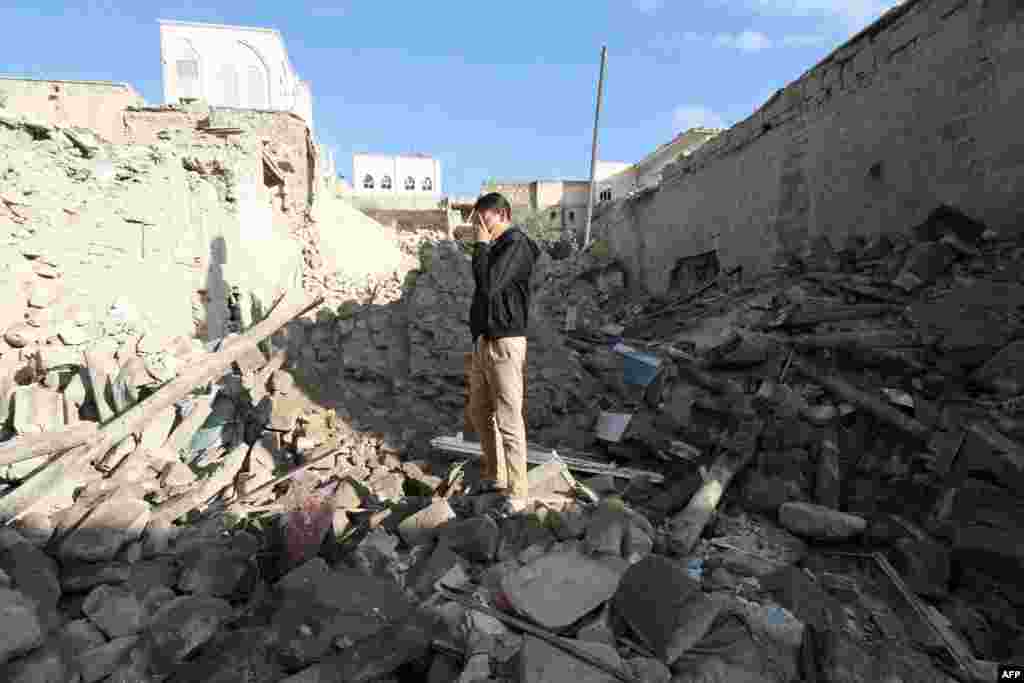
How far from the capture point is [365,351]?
5414 mm

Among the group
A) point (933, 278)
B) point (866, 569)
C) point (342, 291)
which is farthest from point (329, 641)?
point (342, 291)

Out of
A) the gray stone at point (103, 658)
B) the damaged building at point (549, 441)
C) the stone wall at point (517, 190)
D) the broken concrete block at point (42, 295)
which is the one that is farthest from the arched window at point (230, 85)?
the gray stone at point (103, 658)

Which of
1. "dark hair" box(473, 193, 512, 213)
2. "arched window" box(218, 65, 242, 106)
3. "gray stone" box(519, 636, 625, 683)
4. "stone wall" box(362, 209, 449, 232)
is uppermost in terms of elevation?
"arched window" box(218, 65, 242, 106)

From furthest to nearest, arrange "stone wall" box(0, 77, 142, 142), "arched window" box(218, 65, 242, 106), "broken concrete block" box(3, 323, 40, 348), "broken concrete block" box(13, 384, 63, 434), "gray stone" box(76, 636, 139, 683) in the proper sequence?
Result: "arched window" box(218, 65, 242, 106)
"stone wall" box(0, 77, 142, 142)
"broken concrete block" box(3, 323, 40, 348)
"broken concrete block" box(13, 384, 63, 434)
"gray stone" box(76, 636, 139, 683)

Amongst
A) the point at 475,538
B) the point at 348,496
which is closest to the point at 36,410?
the point at 348,496

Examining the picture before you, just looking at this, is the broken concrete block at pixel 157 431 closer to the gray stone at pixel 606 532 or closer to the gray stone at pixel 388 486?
the gray stone at pixel 388 486

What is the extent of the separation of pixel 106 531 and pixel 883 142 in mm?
8388

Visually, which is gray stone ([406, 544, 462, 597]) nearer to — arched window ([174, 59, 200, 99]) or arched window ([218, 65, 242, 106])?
arched window ([218, 65, 242, 106])

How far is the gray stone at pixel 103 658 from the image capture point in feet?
5.77

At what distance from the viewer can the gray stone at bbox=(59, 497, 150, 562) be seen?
2.38m

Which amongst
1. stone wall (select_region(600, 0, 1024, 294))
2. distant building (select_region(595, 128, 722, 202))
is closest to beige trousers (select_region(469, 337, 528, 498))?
stone wall (select_region(600, 0, 1024, 294))

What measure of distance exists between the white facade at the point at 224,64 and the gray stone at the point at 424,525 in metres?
30.8

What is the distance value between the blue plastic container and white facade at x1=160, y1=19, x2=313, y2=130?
2902 centimetres

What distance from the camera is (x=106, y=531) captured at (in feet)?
8.09
